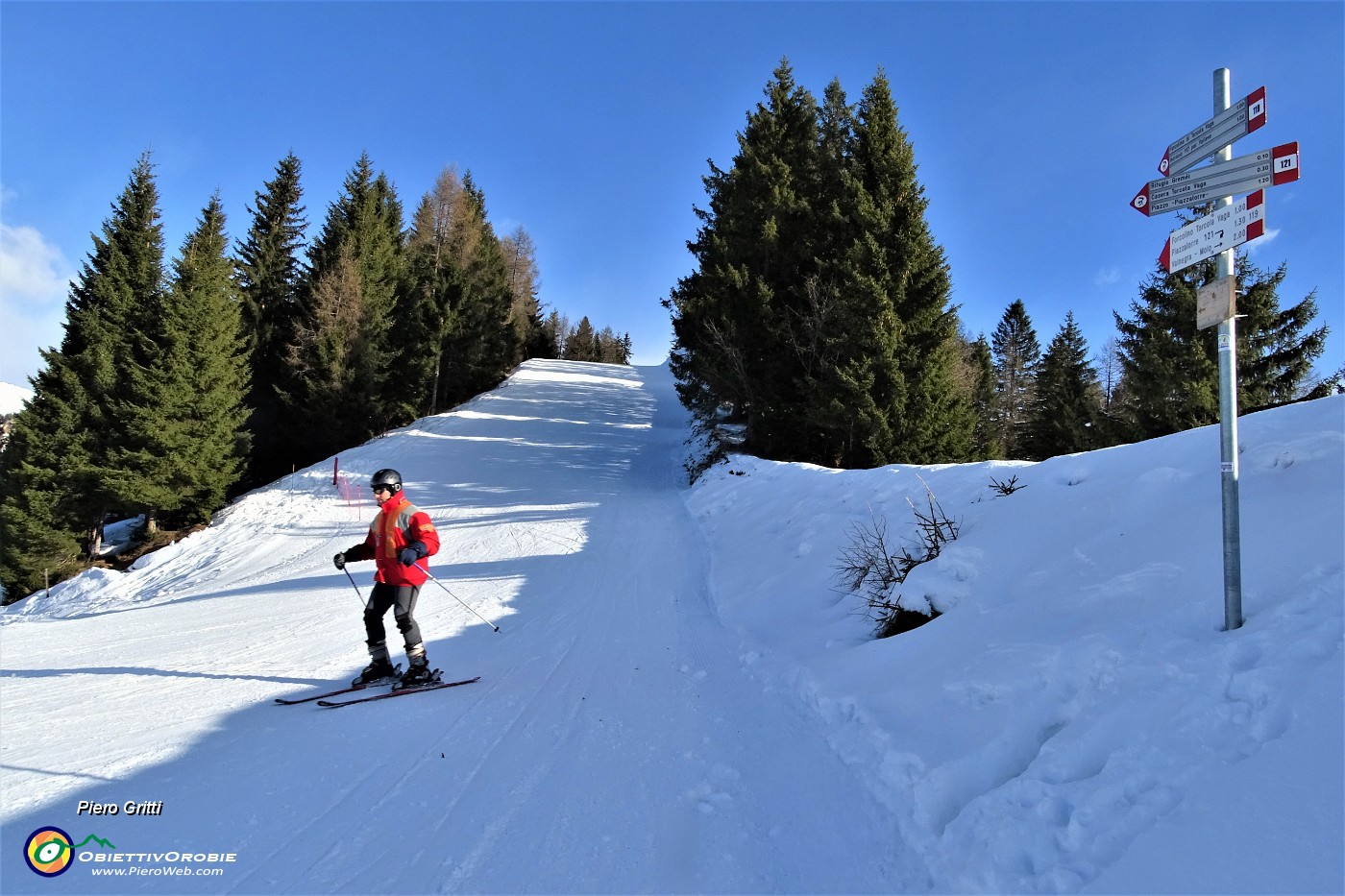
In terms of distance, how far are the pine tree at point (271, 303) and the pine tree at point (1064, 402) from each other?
34.6 metres

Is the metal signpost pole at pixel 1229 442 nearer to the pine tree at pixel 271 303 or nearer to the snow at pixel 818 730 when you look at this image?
the snow at pixel 818 730

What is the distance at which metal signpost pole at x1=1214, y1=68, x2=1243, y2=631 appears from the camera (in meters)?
3.01

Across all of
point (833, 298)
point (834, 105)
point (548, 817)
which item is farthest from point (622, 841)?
point (834, 105)

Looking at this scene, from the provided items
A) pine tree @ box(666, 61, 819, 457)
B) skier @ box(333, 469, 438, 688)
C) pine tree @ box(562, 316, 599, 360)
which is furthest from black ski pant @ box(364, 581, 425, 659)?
pine tree @ box(562, 316, 599, 360)

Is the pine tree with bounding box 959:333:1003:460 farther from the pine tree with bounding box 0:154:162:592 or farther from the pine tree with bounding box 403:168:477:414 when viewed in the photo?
the pine tree with bounding box 0:154:162:592

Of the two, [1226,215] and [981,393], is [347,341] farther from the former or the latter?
[981,393]

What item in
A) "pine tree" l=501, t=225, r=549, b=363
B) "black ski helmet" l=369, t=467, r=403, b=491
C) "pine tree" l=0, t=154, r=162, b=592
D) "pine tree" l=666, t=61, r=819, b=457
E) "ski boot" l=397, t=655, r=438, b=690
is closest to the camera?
"ski boot" l=397, t=655, r=438, b=690

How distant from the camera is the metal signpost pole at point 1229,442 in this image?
118 inches

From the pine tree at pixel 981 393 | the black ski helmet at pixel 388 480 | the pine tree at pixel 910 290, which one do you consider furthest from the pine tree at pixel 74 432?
the pine tree at pixel 981 393

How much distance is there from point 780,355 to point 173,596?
16.1m

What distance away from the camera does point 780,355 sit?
738 inches

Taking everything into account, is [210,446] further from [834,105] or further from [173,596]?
[834,105]

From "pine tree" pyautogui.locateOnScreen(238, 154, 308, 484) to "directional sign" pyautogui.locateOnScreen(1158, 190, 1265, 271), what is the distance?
1104 inches

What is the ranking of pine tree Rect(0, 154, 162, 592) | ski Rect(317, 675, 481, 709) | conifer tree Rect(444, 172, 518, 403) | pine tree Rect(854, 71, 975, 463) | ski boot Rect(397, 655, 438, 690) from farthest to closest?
conifer tree Rect(444, 172, 518, 403), pine tree Rect(0, 154, 162, 592), pine tree Rect(854, 71, 975, 463), ski boot Rect(397, 655, 438, 690), ski Rect(317, 675, 481, 709)
